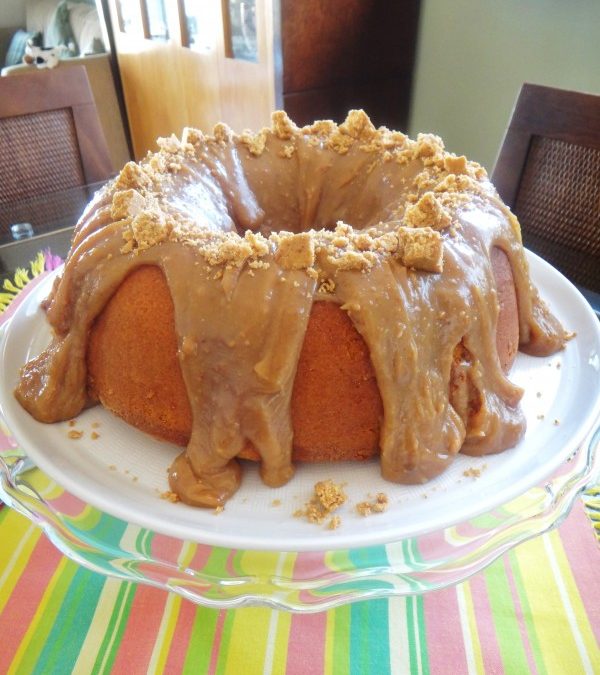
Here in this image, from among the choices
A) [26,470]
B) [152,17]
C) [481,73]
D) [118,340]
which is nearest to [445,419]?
[118,340]

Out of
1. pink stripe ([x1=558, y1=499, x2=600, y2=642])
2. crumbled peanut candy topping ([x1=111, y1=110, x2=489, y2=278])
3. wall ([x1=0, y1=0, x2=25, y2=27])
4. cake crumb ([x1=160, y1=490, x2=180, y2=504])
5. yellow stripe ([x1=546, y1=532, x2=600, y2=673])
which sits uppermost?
crumbled peanut candy topping ([x1=111, y1=110, x2=489, y2=278])

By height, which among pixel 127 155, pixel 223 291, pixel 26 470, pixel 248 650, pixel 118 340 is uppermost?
pixel 223 291

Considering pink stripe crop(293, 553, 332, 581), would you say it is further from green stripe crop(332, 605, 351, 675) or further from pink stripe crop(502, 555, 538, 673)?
pink stripe crop(502, 555, 538, 673)

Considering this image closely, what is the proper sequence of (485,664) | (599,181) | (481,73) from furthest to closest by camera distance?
(481,73)
(599,181)
(485,664)

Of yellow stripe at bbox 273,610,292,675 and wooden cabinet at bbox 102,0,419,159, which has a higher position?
wooden cabinet at bbox 102,0,419,159

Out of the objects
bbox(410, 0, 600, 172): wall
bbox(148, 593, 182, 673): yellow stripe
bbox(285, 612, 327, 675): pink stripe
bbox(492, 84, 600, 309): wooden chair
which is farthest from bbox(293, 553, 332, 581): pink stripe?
bbox(410, 0, 600, 172): wall

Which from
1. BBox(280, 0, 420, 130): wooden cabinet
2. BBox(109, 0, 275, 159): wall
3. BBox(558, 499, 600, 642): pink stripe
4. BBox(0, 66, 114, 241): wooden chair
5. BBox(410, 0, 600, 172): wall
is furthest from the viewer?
BBox(109, 0, 275, 159): wall

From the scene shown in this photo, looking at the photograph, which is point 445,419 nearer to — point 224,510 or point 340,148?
point 224,510

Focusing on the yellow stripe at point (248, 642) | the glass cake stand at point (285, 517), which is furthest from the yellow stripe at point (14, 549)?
the yellow stripe at point (248, 642)
